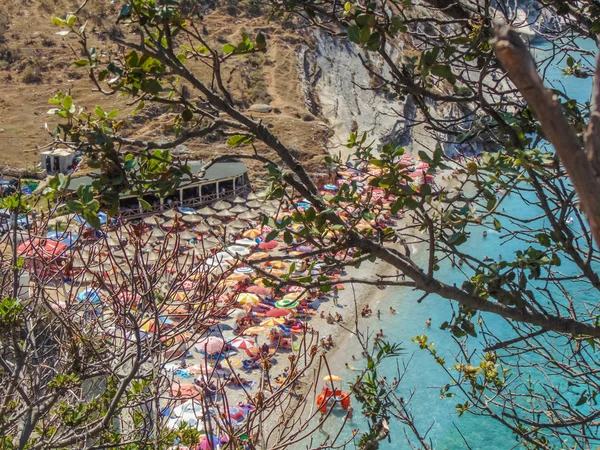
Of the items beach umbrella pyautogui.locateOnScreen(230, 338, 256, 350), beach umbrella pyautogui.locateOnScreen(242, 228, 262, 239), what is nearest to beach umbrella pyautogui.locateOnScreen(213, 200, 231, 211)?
beach umbrella pyautogui.locateOnScreen(242, 228, 262, 239)

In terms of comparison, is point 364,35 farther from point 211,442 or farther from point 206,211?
point 206,211

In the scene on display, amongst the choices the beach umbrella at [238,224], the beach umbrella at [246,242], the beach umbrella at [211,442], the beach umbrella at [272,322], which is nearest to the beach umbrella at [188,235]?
the beach umbrella at [246,242]

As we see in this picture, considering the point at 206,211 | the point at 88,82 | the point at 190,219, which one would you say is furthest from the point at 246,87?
the point at 190,219

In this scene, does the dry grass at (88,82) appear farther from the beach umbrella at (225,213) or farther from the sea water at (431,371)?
the sea water at (431,371)

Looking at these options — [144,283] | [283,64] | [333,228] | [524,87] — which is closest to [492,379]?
[333,228]

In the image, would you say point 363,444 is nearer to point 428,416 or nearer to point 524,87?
point 524,87

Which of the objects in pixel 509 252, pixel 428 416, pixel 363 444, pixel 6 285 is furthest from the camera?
pixel 509 252

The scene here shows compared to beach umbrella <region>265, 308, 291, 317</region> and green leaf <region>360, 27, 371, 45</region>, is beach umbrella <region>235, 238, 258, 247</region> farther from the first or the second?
green leaf <region>360, 27, 371, 45</region>
